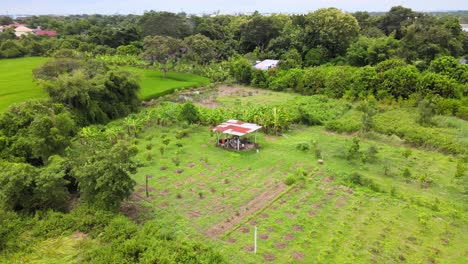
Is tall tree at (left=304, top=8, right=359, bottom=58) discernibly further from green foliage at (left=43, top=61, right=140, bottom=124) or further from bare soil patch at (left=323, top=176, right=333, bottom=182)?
bare soil patch at (left=323, top=176, right=333, bottom=182)

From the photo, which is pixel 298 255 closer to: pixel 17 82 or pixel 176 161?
pixel 176 161

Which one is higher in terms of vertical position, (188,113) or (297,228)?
(188,113)

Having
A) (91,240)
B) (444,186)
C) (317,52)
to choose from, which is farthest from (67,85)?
(317,52)

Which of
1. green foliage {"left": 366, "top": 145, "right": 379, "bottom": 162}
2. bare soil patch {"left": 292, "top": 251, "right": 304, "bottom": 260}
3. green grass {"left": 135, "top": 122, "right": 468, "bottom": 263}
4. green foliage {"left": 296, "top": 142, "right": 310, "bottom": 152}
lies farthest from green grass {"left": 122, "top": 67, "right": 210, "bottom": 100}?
bare soil patch {"left": 292, "top": 251, "right": 304, "bottom": 260}

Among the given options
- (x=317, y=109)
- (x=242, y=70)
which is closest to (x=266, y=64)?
(x=242, y=70)

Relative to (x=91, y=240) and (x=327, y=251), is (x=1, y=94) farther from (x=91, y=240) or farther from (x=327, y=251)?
(x=327, y=251)

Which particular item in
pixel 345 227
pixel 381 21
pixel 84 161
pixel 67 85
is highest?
pixel 381 21

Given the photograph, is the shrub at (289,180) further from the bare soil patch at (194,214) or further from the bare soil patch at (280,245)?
the bare soil patch at (194,214)
